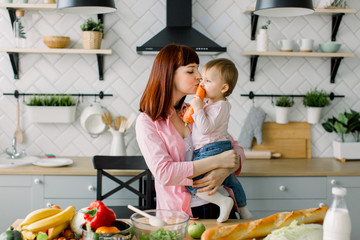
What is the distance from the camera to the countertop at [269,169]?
3053mm

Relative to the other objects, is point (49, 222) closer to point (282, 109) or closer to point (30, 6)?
point (30, 6)

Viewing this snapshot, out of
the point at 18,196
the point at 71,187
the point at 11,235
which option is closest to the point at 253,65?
the point at 71,187

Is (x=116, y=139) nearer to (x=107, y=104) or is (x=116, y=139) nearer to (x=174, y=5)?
(x=107, y=104)

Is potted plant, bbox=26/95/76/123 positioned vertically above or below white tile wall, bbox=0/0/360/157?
below

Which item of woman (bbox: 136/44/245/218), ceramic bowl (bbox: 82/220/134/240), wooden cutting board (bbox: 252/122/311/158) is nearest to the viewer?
ceramic bowl (bbox: 82/220/134/240)

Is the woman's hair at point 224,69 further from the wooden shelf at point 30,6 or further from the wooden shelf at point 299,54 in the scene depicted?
the wooden shelf at point 30,6

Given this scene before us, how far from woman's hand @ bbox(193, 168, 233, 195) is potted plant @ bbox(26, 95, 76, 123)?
1.65 meters

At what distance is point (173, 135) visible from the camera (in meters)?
2.17

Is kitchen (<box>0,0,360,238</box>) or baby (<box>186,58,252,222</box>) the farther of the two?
kitchen (<box>0,0,360,238</box>)

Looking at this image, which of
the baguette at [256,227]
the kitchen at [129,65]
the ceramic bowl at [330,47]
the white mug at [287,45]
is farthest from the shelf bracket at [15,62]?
the baguette at [256,227]

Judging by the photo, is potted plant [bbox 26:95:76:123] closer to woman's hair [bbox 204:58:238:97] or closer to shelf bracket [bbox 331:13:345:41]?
woman's hair [bbox 204:58:238:97]

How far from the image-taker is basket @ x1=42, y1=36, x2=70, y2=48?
3.36 m

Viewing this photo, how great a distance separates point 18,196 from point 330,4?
108 inches

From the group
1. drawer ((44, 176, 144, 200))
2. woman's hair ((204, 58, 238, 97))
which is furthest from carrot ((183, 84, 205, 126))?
drawer ((44, 176, 144, 200))
